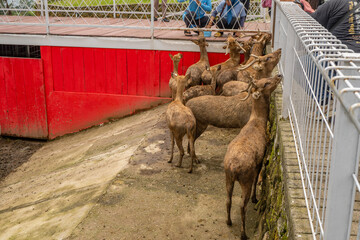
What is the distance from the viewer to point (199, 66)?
8.44 m

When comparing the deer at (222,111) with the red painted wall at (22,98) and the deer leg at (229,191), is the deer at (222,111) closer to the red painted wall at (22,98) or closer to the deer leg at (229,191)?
the deer leg at (229,191)

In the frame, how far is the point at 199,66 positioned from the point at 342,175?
6.59 m

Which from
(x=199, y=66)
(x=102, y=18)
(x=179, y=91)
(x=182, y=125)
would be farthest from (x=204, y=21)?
(x=102, y=18)

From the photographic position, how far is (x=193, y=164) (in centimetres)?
632

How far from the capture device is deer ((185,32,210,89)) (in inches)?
326

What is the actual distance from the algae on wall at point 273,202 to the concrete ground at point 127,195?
0.31 m

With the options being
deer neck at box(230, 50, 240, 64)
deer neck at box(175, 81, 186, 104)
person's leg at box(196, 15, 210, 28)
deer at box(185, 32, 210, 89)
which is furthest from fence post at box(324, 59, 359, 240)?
person's leg at box(196, 15, 210, 28)

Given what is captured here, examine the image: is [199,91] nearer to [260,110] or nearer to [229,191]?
[260,110]

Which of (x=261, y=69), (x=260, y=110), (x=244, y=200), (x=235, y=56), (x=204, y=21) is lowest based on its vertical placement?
(x=244, y=200)

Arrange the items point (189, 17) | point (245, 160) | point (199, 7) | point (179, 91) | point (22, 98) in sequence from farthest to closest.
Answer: point (22, 98) → point (189, 17) → point (199, 7) → point (179, 91) → point (245, 160)

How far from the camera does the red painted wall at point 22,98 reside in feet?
33.9

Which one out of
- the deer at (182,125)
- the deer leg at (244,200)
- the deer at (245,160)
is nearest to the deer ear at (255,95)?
the deer at (245,160)

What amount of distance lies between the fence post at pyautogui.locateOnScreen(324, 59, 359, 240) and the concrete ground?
2.67 m

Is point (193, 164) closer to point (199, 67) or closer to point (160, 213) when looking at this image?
point (160, 213)
